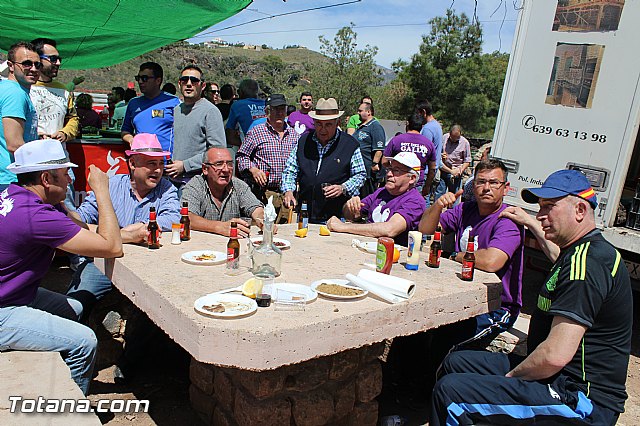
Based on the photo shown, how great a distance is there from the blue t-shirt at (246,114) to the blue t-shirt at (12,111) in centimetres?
308

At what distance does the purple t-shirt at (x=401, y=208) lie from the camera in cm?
430

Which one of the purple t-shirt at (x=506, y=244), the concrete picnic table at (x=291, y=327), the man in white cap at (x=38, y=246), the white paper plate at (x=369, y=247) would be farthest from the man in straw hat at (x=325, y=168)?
the man in white cap at (x=38, y=246)

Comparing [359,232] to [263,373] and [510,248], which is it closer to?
[510,248]

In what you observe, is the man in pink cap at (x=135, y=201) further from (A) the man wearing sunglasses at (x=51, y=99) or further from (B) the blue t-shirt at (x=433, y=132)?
(B) the blue t-shirt at (x=433, y=132)

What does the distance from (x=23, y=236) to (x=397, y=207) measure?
290 centimetres

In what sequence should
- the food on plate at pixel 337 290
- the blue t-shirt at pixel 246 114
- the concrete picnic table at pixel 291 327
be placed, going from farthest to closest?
1. the blue t-shirt at pixel 246 114
2. the food on plate at pixel 337 290
3. the concrete picnic table at pixel 291 327

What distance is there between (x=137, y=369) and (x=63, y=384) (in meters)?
1.63

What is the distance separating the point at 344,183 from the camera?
5.13 meters

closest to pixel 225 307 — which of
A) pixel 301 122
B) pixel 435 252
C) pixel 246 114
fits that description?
pixel 435 252

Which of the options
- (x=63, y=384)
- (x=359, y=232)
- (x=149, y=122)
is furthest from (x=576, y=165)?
(x=63, y=384)

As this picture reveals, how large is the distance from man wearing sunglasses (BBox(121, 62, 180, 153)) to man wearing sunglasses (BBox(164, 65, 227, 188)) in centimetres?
27

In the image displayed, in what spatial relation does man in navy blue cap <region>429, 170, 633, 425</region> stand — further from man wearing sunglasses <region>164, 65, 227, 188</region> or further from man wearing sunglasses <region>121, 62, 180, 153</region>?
man wearing sunglasses <region>121, 62, 180, 153</region>

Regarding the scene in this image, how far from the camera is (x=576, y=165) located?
5.20 metres

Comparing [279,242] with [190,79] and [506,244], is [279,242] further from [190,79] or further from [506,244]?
[190,79]
